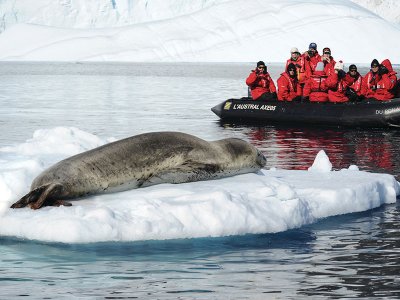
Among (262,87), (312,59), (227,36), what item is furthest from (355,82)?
(227,36)

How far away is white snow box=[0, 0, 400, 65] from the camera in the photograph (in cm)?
11444

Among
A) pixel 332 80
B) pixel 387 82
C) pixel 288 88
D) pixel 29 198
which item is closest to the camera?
pixel 29 198

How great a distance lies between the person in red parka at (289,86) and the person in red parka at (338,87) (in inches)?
36.4

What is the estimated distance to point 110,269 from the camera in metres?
6.75

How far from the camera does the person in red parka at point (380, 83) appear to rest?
20.9 m

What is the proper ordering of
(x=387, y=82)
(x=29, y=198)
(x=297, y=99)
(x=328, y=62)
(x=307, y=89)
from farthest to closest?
1. (x=297, y=99)
2. (x=307, y=89)
3. (x=387, y=82)
4. (x=328, y=62)
5. (x=29, y=198)

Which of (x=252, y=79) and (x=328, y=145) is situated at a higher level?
(x=252, y=79)

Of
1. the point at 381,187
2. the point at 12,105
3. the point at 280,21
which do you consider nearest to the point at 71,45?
the point at 280,21

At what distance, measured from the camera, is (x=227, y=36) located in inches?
4624

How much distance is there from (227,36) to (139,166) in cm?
10975

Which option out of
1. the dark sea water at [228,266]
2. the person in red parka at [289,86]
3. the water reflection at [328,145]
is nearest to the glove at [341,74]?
the person in red parka at [289,86]

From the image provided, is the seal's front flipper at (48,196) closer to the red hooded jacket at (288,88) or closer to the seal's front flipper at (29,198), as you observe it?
the seal's front flipper at (29,198)

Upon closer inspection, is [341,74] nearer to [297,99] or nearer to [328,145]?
[297,99]

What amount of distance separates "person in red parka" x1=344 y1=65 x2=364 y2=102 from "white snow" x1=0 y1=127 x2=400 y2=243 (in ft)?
38.1
